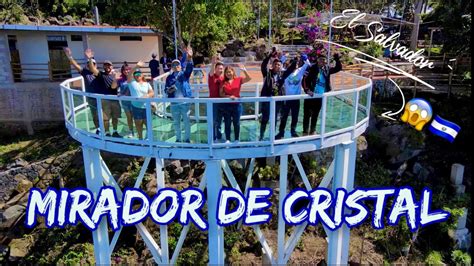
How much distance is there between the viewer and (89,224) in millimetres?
10344

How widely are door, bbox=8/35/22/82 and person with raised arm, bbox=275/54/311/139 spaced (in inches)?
745

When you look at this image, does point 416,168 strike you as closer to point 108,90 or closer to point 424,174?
point 424,174

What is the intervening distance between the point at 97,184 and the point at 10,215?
361 inches

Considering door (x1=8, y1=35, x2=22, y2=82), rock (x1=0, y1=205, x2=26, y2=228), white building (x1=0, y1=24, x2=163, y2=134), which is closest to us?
rock (x1=0, y1=205, x2=26, y2=228)

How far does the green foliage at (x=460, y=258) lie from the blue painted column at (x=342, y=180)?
7.38m

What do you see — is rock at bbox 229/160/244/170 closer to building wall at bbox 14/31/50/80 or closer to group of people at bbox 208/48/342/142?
group of people at bbox 208/48/342/142

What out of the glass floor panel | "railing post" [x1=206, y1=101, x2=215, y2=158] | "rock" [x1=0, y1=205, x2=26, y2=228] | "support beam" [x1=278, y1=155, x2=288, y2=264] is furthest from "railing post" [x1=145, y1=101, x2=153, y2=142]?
"rock" [x1=0, y1=205, x2=26, y2=228]

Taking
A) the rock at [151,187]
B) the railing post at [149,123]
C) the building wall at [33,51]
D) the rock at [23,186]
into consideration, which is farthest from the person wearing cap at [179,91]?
the building wall at [33,51]

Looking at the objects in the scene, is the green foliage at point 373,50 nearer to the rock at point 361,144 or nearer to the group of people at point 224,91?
the rock at point 361,144

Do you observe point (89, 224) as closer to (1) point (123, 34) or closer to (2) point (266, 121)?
(2) point (266, 121)

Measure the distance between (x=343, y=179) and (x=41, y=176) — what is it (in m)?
14.7

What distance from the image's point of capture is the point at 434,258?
16.0m

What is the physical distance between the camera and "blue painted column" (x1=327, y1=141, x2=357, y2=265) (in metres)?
10.4

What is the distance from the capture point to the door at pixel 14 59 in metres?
23.1
